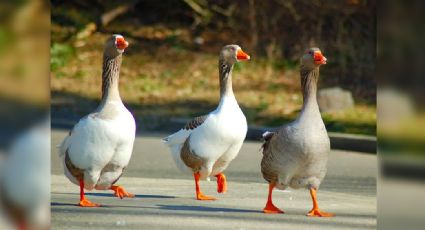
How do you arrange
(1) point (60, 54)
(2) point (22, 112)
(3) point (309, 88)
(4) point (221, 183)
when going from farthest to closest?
(1) point (60, 54), (4) point (221, 183), (3) point (309, 88), (2) point (22, 112)

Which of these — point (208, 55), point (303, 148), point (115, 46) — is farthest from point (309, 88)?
point (208, 55)

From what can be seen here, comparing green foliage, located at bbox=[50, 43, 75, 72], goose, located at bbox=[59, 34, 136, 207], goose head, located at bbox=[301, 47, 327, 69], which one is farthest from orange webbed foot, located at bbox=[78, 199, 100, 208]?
green foliage, located at bbox=[50, 43, 75, 72]

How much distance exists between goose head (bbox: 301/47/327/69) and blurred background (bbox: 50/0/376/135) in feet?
23.7

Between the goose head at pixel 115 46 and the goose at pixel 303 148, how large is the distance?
111 cm

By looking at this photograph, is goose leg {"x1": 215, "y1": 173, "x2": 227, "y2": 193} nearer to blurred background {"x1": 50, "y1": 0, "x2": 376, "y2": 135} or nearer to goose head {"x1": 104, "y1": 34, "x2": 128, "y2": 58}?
goose head {"x1": 104, "y1": 34, "x2": 128, "y2": 58}

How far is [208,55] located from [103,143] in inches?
484

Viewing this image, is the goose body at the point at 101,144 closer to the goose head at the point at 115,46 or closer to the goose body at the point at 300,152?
the goose head at the point at 115,46

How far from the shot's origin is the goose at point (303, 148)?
213 inches

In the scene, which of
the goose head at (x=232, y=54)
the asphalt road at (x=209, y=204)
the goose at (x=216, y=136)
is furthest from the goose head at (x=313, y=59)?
the asphalt road at (x=209, y=204)

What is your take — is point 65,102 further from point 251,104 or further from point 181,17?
point 181,17

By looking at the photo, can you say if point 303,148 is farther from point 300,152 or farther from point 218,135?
point 218,135

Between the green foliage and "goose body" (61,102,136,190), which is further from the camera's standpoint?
the green foliage

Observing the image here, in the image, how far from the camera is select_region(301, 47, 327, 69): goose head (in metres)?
5.68

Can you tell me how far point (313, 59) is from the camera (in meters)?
5.72
